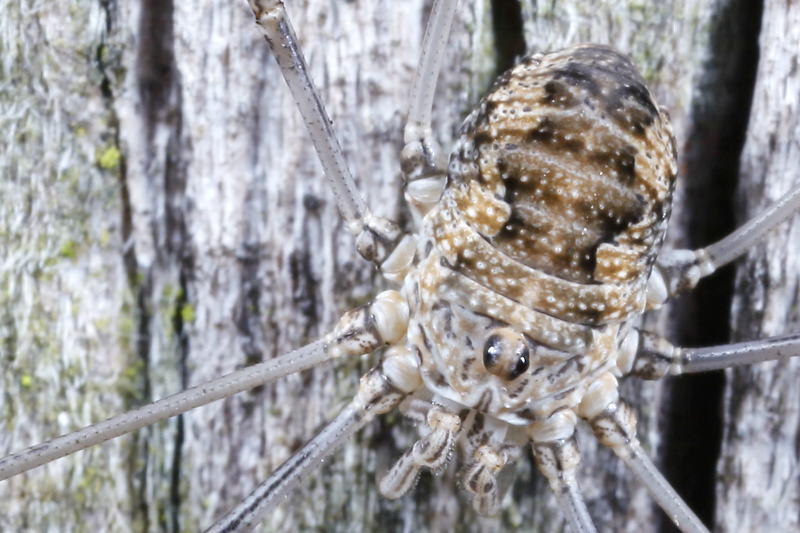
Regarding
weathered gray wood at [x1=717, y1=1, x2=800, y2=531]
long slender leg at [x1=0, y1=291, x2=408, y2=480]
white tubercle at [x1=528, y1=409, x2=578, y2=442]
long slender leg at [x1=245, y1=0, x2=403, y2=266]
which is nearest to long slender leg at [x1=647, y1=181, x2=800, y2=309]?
weathered gray wood at [x1=717, y1=1, x2=800, y2=531]

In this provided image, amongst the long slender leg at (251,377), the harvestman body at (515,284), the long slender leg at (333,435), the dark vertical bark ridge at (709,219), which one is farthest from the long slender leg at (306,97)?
the dark vertical bark ridge at (709,219)

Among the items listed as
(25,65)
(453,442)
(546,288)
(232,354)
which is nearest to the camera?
(546,288)

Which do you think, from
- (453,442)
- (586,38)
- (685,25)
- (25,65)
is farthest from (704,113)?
(25,65)

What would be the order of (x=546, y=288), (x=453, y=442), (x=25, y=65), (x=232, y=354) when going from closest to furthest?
(x=546, y=288)
(x=453, y=442)
(x=25, y=65)
(x=232, y=354)

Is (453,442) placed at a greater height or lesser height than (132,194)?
lesser

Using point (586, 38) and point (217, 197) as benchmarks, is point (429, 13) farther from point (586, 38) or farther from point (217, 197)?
point (217, 197)

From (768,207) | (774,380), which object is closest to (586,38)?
(768,207)

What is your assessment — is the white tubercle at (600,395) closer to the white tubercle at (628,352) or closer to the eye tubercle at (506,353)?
the white tubercle at (628,352)

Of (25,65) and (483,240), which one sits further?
(25,65)

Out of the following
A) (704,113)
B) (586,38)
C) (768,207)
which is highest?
(586,38)
